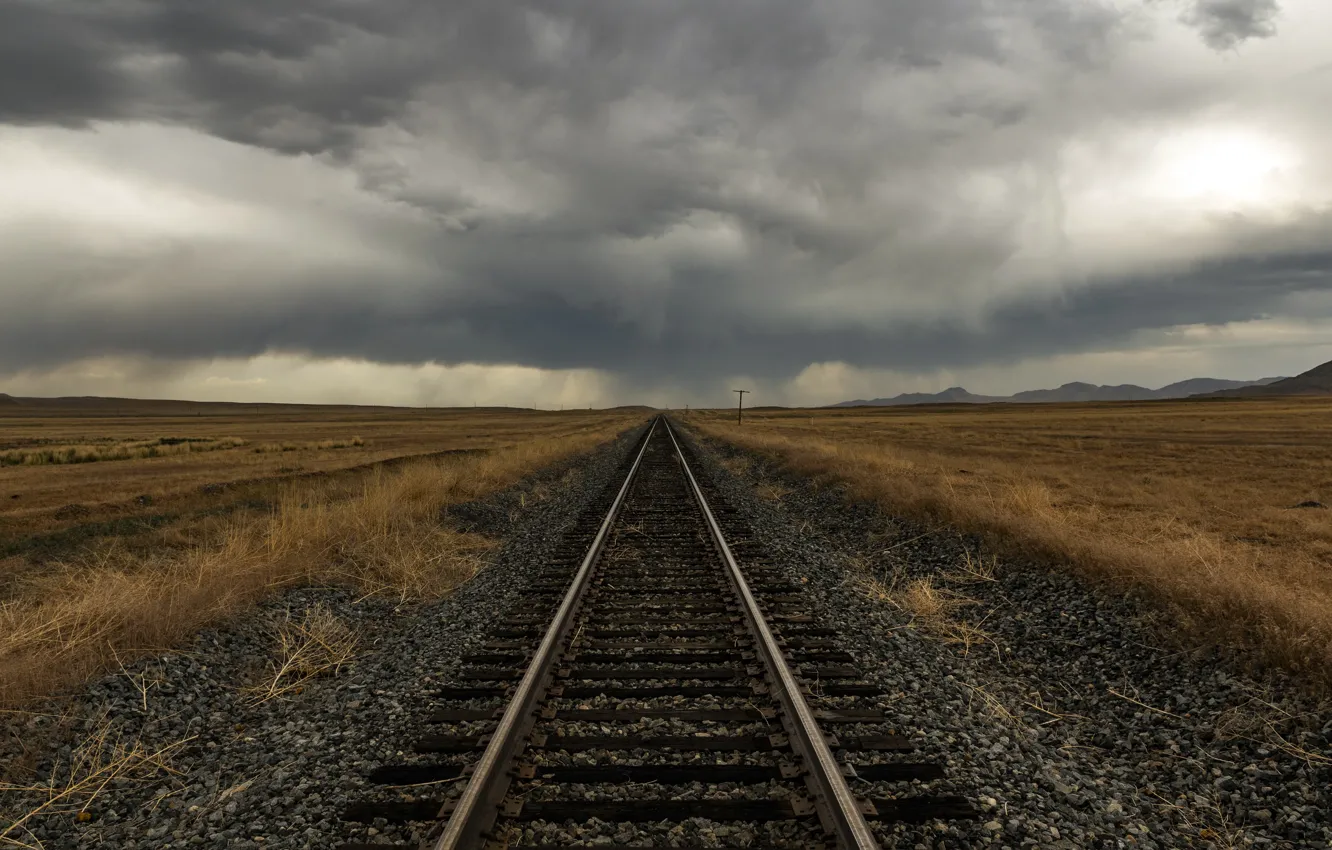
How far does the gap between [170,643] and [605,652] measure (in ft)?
13.3

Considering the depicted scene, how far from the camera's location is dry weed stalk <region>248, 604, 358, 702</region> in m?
5.73

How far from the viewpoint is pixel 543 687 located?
16.8 feet

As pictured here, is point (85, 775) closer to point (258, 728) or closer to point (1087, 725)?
point (258, 728)

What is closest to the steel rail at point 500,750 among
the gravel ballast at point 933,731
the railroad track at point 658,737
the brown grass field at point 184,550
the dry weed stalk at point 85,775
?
the railroad track at point 658,737

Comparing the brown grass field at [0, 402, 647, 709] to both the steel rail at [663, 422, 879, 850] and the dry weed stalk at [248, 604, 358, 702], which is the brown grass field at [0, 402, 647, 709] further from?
the steel rail at [663, 422, 879, 850]

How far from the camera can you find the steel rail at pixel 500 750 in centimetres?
327

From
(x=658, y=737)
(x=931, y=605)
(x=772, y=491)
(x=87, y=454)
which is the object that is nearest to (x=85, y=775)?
(x=658, y=737)

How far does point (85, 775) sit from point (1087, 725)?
6900 mm

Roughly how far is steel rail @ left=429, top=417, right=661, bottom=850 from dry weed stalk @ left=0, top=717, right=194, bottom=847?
223cm

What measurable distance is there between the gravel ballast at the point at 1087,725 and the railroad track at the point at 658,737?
312 millimetres

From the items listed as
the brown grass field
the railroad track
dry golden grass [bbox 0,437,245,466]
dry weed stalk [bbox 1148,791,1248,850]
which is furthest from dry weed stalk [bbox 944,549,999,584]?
dry golden grass [bbox 0,437,245,466]

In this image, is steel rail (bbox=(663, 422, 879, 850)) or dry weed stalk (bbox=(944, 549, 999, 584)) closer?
steel rail (bbox=(663, 422, 879, 850))

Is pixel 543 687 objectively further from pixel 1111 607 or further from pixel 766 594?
pixel 1111 607

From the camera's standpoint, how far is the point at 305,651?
255 inches
